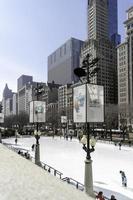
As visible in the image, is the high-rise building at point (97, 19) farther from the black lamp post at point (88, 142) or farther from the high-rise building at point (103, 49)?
the black lamp post at point (88, 142)

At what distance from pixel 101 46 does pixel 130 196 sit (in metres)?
127

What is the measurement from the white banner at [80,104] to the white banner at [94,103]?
25 centimetres

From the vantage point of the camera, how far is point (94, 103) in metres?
15.3

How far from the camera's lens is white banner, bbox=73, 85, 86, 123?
15164 millimetres

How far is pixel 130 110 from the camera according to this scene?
77375 mm

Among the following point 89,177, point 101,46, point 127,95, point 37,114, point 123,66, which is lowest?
point 89,177

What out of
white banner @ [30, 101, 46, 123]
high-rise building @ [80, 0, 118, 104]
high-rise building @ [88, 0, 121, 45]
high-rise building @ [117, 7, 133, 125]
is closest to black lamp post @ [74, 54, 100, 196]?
white banner @ [30, 101, 46, 123]

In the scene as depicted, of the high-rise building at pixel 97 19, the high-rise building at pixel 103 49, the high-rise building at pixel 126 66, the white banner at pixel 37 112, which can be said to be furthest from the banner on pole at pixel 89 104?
the high-rise building at pixel 97 19

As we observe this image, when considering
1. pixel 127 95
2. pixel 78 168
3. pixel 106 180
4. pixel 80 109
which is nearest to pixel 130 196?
pixel 106 180

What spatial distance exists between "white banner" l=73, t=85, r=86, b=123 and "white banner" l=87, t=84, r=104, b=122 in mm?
246

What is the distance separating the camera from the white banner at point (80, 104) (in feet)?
49.8

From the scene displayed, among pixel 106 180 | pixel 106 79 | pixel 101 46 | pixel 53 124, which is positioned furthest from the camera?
pixel 106 79

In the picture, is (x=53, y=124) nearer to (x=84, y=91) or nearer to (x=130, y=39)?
(x=130, y=39)

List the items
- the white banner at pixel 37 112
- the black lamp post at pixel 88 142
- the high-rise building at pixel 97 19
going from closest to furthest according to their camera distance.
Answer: the black lamp post at pixel 88 142, the white banner at pixel 37 112, the high-rise building at pixel 97 19
